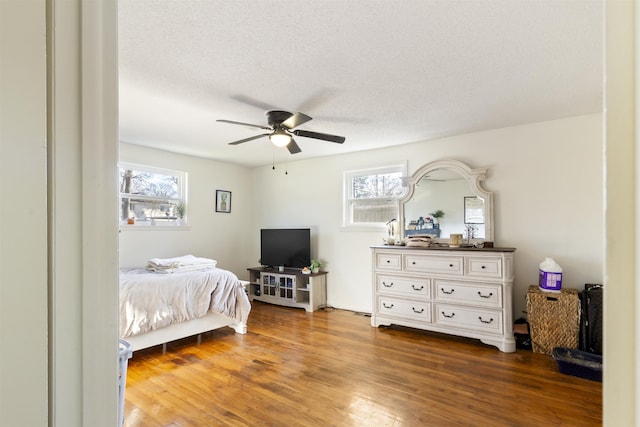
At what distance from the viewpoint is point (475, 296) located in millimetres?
3527

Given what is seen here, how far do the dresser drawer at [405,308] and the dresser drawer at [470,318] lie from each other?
0.11m

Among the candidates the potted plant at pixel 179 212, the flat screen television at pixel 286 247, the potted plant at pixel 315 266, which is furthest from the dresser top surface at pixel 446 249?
the potted plant at pixel 179 212

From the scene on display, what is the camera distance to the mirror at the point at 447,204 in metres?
3.87

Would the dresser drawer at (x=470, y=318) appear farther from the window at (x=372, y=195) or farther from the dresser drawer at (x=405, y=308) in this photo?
the window at (x=372, y=195)

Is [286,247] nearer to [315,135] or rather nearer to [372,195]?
[372,195]

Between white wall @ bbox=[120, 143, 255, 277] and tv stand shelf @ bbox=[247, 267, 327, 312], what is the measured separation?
30.7 inches

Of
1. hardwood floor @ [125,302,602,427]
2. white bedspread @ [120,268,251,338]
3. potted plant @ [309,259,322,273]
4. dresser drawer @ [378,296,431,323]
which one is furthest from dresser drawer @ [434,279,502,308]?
white bedspread @ [120,268,251,338]

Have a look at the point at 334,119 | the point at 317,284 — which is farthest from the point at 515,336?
the point at 334,119

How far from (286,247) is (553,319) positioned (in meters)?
3.59

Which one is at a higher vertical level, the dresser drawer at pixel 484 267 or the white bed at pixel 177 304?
the dresser drawer at pixel 484 267

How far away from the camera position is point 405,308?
396 centimetres

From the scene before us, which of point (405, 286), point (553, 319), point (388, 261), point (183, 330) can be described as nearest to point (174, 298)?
point (183, 330)

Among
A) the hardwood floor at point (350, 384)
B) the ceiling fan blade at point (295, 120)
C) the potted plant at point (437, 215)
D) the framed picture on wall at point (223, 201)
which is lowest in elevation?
the hardwood floor at point (350, 384)

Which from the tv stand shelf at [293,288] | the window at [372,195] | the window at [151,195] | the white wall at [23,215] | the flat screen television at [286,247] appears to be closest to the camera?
the white wall at [23,215]
